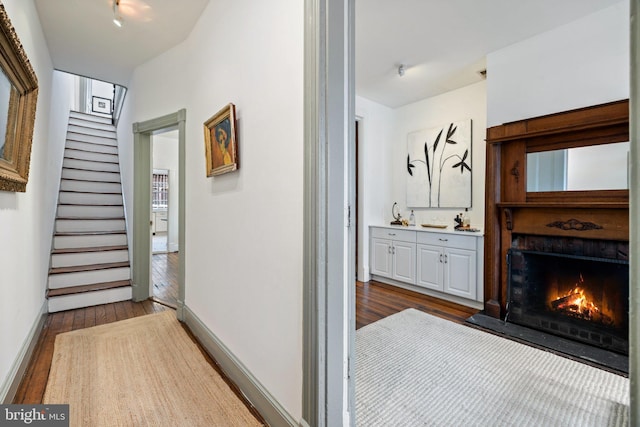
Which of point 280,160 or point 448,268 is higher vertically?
point 280,160

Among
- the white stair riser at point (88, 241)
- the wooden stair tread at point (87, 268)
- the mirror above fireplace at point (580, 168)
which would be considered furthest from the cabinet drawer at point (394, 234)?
the white stair riser at point (88, 241)

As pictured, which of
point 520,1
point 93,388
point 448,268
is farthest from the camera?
point 448,268

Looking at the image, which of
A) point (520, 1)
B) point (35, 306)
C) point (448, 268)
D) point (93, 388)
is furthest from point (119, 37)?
point (448, 268)

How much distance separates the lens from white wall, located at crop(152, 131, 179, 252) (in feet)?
22.1

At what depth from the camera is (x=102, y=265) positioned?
3.58 m

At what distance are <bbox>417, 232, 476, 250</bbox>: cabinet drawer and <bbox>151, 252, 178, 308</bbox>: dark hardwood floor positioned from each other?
3.00 m

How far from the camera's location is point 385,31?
2582 mm

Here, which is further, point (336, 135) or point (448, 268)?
point (448, 268)

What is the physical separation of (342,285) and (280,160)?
2.21 ft

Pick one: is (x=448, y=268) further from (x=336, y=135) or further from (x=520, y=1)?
(x=336, y=135)

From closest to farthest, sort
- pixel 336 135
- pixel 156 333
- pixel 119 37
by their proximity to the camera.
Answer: pixel 336 135 < pixel 156 333 < pixel 119 37

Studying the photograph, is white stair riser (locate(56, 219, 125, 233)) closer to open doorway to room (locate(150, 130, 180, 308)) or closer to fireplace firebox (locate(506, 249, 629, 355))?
open doorway to room (locate(150, 130, 180, 308))

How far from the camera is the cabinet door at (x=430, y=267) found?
3.51 m

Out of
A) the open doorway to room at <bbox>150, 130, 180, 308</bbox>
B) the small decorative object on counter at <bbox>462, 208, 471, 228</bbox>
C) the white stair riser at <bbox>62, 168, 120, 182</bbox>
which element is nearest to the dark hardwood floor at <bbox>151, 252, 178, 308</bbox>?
the open doorway to room at <bbox>150, 130, 180, 308</bbox>
